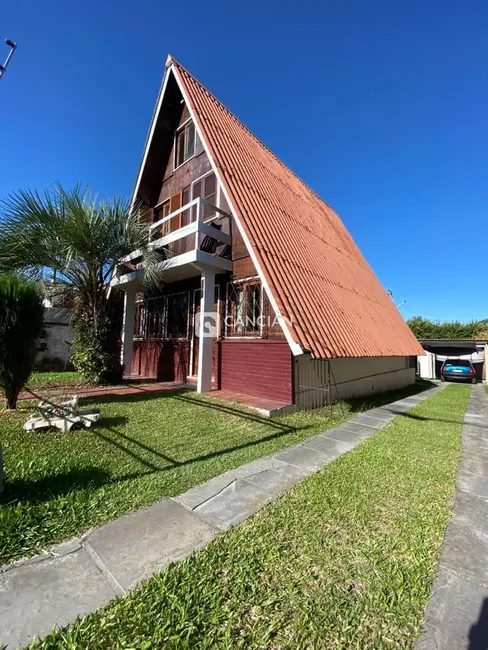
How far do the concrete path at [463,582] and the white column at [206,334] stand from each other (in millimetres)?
5966

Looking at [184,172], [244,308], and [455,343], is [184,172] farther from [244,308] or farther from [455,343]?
[455,343]

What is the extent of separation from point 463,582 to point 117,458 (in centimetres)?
377

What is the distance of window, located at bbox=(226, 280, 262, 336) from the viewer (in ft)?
26.9

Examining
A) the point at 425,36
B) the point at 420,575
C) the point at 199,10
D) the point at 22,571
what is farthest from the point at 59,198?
the point at 425,36

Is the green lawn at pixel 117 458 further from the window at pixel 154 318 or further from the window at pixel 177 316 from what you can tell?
the window at pixel 154 318

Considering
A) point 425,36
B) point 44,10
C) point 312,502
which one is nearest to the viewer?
point 312,502

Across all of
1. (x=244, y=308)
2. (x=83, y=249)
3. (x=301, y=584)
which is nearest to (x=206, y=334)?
(x=244, y=308)

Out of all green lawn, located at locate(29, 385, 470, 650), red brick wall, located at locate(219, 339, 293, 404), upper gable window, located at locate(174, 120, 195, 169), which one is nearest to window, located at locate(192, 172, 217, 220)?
upper gable window, located at locate(174, 120, 195, 169)

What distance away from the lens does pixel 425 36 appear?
7.85 m

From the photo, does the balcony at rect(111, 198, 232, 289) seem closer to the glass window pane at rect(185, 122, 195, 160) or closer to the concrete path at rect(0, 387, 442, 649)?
the glass window pane at rect(185, 122, 195, 160)

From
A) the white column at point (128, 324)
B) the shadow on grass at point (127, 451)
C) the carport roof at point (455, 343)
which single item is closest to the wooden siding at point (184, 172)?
the white column at point (128, 324)

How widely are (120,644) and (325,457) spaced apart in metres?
3.48

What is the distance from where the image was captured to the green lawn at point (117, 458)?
8.73 ft

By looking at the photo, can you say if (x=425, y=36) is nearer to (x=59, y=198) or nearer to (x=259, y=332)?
(x=259, y=332)
